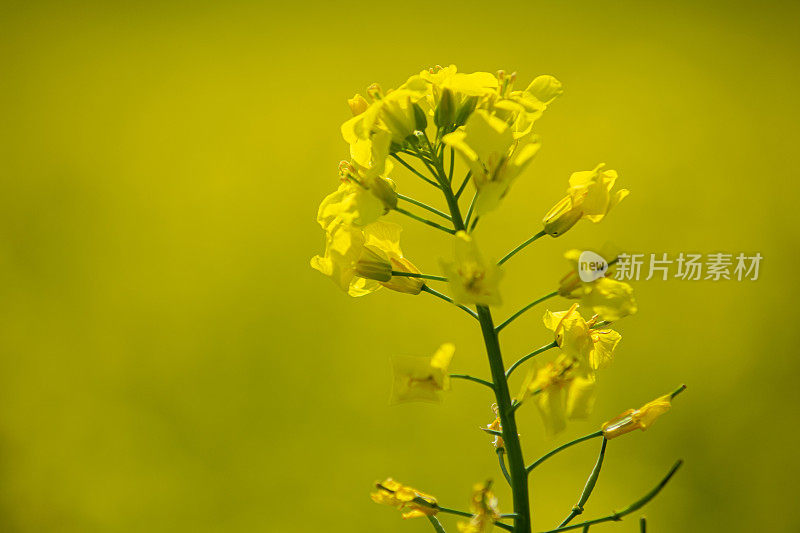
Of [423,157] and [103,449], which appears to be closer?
[423,157]

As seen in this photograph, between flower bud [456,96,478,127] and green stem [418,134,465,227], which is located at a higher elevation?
flower bud [456,96,478,127]

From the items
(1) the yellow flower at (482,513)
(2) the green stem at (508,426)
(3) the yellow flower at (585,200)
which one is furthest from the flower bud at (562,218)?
(1) the yellow flower at (482,513)

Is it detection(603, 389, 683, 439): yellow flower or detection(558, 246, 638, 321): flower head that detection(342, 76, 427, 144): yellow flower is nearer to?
detection(558, 246, 638, 321): flower head

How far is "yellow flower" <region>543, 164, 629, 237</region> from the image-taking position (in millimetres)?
740

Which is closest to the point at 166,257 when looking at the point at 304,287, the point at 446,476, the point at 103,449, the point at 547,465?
the point at 304,287

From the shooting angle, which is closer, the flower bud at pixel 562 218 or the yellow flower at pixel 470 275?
the yellow flower at pixel 470 275

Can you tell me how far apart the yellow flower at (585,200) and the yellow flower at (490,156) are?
0.08 metres

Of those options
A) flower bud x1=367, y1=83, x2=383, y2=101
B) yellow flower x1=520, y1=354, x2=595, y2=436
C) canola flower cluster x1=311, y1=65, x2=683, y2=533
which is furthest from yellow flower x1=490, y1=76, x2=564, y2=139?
yellow flower x1=520, y1=354, x2=595, y2=436

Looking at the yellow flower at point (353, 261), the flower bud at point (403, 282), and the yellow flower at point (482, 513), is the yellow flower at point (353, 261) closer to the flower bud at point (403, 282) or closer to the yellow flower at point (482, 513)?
the flower bud at point (403, 282)

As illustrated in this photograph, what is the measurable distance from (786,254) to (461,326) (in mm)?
848

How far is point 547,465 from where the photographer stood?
71.2 inches

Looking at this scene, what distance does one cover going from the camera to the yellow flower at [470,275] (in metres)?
0.64

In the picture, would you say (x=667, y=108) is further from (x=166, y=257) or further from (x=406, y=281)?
(x=406, y=281)

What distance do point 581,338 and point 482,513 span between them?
0.60ft
